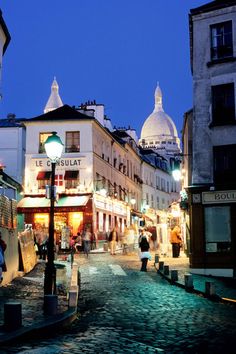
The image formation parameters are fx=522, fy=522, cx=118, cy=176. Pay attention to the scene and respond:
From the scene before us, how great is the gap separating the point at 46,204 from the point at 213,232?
22.8 metres

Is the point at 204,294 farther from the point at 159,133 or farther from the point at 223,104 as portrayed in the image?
the point at 159,133

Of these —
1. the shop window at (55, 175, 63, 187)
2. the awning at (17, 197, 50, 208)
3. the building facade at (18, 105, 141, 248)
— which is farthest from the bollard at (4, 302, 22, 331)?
the shop window at (55, 175, 63, 187)

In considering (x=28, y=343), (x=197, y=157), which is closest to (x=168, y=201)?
(x=197, y=157)

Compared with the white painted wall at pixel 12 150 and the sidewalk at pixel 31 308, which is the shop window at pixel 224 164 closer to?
the sidewalk at pixel 31 308

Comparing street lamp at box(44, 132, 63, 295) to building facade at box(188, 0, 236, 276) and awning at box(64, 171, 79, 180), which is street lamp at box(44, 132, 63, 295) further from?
awning at box(64, 171, 79, 180)

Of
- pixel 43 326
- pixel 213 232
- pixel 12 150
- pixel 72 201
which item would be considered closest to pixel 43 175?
pixel 72 201

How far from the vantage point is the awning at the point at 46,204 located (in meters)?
40.9

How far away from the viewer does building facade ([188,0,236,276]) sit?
20797mm

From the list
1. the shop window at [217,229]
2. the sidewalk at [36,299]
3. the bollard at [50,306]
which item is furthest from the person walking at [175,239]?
the bollard at [50,306]

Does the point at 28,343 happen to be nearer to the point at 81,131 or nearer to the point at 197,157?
the point at 197,157

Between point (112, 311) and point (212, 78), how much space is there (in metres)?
13.6

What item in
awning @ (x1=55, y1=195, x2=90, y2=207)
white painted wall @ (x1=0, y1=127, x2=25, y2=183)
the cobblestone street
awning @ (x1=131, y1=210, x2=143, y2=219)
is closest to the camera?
the cobblestone street

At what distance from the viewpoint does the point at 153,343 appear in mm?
7996

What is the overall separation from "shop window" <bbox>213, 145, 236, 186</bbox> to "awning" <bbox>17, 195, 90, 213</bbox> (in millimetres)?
20173
